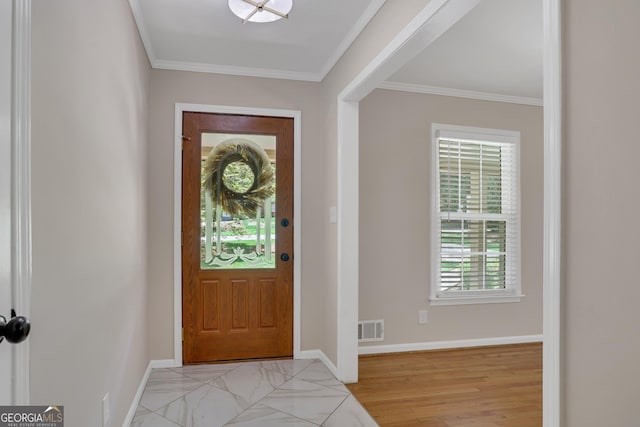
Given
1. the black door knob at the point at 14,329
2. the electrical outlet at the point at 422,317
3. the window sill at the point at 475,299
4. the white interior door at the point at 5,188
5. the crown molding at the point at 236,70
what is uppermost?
the crown molding at the point at 236,70

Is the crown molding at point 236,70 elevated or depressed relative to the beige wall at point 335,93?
elevated

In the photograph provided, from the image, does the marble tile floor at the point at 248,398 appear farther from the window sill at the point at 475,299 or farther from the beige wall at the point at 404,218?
the window sill at the point at 475,299

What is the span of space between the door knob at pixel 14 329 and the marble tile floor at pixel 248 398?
1691mm

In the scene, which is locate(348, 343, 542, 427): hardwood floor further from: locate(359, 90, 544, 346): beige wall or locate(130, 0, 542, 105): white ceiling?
locate(130, 0, 542, 105): white ceiling

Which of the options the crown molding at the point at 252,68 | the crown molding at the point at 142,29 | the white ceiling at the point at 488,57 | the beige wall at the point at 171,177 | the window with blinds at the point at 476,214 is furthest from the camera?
the window with blinds at the point at 476,214

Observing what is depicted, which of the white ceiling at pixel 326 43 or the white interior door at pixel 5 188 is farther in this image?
the white ceiling at pixel 326 43

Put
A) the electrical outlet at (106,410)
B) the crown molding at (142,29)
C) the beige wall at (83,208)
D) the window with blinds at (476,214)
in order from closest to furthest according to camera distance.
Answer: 1. the beige wall at (83,208)
2. the electrical outlet at (106,410)
3. the crown molding at (142,29)
4. the window with blinds at (476,214)

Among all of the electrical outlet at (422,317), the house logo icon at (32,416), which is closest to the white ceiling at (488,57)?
the electrical outlet at (422,317)

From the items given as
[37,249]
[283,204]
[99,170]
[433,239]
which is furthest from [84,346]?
[433,239]

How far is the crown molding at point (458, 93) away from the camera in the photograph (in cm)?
380

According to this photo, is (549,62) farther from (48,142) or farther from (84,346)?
(84,346)

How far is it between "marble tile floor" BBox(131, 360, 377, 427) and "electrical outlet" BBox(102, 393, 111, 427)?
0.56m

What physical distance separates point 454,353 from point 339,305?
1.49 meters

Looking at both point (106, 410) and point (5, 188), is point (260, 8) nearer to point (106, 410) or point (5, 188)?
point (5, 188)
